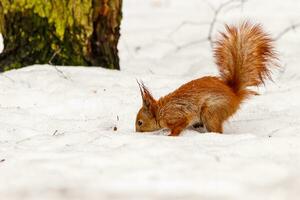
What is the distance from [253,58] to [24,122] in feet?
4.87

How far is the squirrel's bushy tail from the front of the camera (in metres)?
4.06

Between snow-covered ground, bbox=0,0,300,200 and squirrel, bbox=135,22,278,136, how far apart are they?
0.12 metres

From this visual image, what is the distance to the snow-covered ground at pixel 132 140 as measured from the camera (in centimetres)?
279

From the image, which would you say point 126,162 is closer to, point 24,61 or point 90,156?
point 90,156

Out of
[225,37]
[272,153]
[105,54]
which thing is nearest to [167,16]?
[105,54]

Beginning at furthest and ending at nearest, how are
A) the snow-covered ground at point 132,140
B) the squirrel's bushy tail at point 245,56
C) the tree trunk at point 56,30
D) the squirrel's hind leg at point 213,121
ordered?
the tree trunk at point 56,30
the squirrel's bushy tail at point 245,56
the squirrel's hind leg at point 213,121
the snow-covered ground at point 132,140

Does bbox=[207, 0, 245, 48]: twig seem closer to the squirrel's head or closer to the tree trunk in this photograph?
the tree trunk

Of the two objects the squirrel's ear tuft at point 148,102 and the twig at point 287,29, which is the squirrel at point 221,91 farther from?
the twig at point 287,29

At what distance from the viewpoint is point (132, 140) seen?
3.44m

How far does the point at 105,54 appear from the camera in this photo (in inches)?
211

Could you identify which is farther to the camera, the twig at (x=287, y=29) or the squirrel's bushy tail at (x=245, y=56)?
the twig at (x=287, y=29)

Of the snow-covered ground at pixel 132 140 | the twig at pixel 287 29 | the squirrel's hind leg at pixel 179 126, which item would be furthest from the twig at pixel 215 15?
the squirrel's hind leg at pixel 179 126

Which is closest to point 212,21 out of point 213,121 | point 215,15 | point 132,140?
point 215,15

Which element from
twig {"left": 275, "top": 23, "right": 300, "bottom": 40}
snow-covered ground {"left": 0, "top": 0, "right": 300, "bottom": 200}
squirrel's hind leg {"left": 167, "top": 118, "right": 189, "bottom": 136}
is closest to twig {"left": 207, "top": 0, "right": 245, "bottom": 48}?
snow-covered ground {"left": 0, "top": 0, "right": 300, "bottom": 200}
